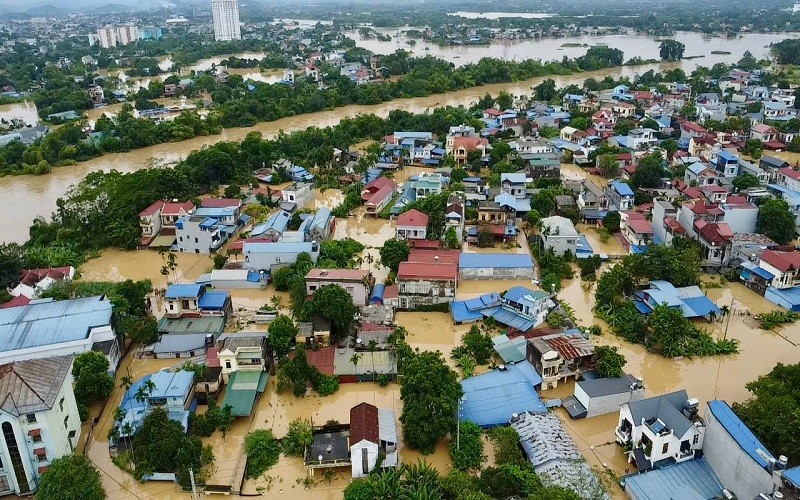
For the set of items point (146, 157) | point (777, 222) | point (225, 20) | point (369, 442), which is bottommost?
point (146, 157)

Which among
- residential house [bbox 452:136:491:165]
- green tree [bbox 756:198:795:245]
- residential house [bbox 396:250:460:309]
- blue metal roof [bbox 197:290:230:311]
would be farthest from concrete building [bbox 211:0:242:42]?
green tree [bbox 756:198:795:245]

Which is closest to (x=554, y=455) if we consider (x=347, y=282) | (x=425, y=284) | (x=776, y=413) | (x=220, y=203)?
(x=776, y=413)

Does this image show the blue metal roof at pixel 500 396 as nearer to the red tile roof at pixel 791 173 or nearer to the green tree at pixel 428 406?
the green tree at pixel 428 406

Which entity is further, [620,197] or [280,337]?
[620,197]

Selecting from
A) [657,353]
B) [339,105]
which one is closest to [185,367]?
[657,353]

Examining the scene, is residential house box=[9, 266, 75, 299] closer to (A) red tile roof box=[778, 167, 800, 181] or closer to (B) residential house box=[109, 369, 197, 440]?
(B) residential house box=[109, 369, 197, 440]

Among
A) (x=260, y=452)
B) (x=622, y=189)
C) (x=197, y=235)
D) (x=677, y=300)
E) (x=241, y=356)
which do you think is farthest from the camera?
(x=622, y=189)

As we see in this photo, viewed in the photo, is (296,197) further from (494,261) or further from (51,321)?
(51,321)
